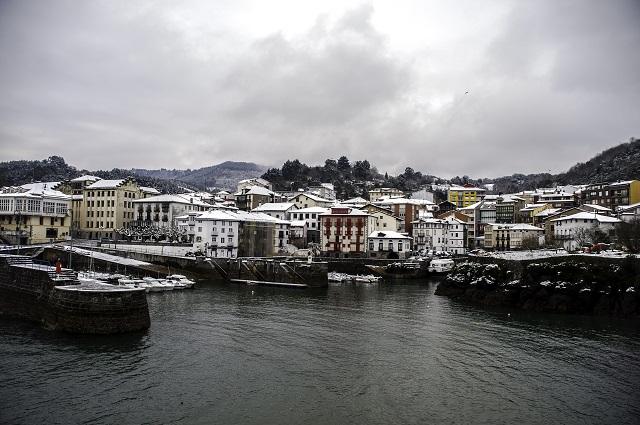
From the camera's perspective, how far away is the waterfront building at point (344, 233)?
76000 mm

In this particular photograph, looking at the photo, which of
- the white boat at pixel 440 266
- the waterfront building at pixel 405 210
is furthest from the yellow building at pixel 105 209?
the white boat at pixel 440 266

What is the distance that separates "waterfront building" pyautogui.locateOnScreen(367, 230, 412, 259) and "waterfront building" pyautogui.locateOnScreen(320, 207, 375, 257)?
1719 mm

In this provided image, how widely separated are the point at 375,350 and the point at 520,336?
36.2 feet

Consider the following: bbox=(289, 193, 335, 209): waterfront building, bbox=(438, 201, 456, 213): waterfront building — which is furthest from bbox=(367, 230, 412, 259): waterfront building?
bbox=(438, 201, 456, 213): waterfront building

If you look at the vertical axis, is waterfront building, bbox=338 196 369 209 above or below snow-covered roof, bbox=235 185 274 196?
below

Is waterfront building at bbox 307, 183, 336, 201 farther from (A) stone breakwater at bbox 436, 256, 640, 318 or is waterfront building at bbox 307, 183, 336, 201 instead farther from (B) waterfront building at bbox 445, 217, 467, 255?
(A) stone breakwater at bbox 436, 256, 640, 318

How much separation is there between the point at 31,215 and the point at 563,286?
6979 cm

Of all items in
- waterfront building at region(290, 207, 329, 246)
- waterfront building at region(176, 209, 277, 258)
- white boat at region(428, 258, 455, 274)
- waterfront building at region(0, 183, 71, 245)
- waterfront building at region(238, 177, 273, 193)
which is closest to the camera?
waterfront building at region(176, 209, 277, 258)

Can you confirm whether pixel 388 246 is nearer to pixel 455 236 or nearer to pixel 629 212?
pixel 455 236

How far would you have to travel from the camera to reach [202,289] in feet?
158

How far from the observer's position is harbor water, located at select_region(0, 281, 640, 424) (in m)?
16.8

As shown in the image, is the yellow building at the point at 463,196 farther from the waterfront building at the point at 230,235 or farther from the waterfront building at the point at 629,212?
the waterfront building at the point at 230,235

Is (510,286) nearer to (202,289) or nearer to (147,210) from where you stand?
(202,289)

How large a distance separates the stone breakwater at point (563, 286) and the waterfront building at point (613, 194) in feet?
203
